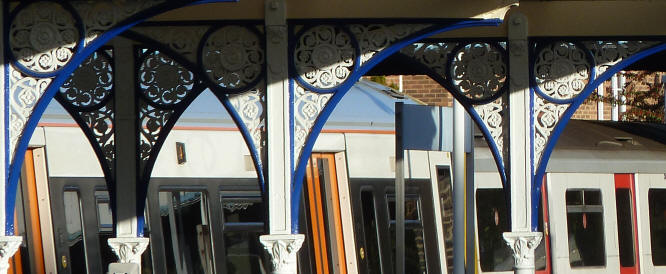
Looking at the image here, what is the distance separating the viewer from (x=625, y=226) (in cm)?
1435

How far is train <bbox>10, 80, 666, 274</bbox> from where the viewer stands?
40.4ft

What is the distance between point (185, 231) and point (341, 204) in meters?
1.60

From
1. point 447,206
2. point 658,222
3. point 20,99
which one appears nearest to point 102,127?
point 20,99

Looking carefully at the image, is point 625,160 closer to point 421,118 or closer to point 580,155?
point 580,155

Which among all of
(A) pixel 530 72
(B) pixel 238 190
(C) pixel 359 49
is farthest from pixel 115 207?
(B) pixel 238 190

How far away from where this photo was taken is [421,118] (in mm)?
9734

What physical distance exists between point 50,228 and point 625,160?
6.45 metres

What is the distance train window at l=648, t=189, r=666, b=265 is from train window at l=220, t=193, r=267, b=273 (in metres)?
4.72

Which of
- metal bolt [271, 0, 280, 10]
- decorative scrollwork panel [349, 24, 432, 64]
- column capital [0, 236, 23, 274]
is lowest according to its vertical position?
column capital [0, 236, 23, 274]

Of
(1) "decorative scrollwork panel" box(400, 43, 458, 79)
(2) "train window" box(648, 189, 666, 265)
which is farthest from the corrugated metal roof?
(1) "decorative scrollwork panel" box(400, 43, 458, 79)

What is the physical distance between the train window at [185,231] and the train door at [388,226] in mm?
1543

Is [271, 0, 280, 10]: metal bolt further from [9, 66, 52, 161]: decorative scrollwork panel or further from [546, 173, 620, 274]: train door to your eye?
[546, 173, 620, 274]: train door

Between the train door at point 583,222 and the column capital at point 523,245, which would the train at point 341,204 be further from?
the column capital at point 523,245

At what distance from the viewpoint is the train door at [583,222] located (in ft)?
45.6
